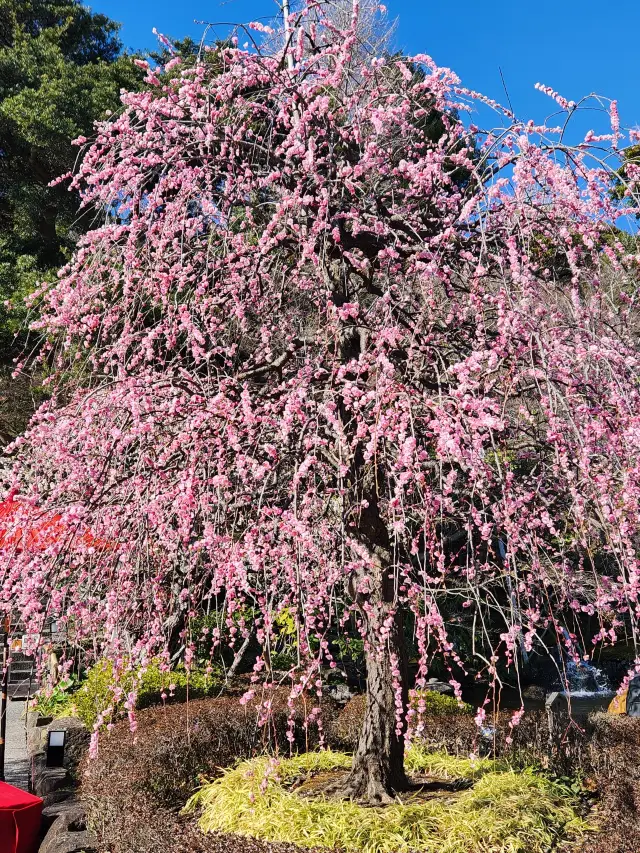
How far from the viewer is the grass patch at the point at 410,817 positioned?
12.6ft

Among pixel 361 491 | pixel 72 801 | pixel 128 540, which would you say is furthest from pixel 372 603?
pixel 72 801

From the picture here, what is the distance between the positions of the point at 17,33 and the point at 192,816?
14869 mm

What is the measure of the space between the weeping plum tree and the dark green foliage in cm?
896

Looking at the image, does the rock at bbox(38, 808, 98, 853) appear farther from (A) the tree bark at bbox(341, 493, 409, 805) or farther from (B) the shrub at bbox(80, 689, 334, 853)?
(A) the tree bark at bbox(341, 493, 409, 805)

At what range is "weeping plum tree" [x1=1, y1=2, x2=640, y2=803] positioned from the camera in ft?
11.0

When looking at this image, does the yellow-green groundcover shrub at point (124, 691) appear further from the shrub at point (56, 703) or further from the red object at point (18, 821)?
the red object at point (18, 821)

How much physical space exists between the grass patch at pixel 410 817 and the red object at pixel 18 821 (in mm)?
1009

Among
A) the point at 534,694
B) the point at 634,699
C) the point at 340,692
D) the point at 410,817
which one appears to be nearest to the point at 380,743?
the point at 410,817

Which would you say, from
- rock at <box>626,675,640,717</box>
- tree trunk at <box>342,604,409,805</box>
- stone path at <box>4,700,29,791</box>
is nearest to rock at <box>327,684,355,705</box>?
rock at <box>626,675,640,717</box>

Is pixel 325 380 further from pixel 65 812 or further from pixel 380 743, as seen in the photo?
pixel 65 812

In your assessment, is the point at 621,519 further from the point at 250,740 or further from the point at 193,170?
the point at 250,740

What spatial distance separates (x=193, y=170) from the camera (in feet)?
13.1

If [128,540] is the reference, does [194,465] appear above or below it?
above

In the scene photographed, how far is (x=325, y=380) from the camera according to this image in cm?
395
